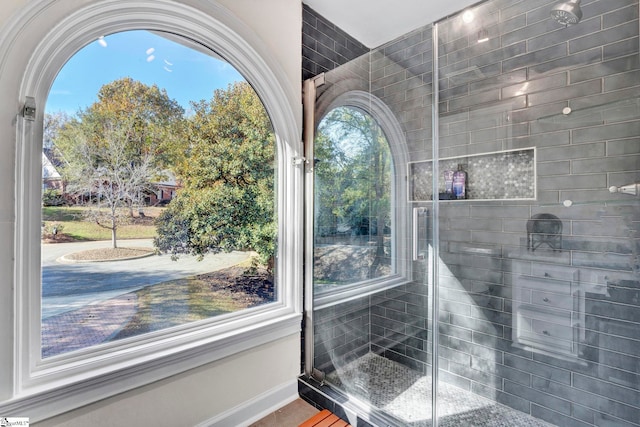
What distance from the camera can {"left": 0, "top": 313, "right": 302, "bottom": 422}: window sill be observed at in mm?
1130

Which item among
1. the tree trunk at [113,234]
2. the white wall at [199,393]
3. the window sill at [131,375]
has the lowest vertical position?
the white wall at [199,393]

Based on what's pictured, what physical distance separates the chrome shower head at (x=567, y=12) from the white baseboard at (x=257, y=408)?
9.12 feet

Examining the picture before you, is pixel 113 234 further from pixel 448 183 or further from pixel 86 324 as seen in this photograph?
pixel 448 183

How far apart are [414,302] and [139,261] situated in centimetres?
186

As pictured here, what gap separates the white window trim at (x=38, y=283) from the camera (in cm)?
113

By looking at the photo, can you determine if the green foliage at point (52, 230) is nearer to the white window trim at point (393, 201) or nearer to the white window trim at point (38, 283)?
the white window trim at point (38, 283)

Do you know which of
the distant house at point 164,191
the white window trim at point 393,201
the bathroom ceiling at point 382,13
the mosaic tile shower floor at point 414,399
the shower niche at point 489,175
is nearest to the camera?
the distant house at point 164,191

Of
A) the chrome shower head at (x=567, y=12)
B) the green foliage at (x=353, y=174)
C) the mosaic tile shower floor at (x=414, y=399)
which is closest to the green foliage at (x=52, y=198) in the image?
the green foliage at (x=353, y=174)

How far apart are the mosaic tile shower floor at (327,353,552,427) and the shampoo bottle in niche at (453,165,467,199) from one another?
1.35 m

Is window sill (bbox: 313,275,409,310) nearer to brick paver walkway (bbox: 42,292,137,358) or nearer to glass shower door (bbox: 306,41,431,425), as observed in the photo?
glass shower door (bbox: 306,41,431,425)

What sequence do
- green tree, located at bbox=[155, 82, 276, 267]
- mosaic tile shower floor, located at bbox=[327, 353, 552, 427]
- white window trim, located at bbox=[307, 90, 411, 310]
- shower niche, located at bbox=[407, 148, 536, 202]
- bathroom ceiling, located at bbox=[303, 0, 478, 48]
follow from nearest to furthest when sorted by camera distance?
green tree, located at bbox=[155, 82, 276, 267] → mosaic tile shower floor, located at bbox=[327, 353, 552, 427] → shower niche, located at bbox=[407, 148, 536, 202] → bathroom ceiling, located at bbox=[303, 0, 478, 48] → white window trim, located at bbox=[307, 90, 411, 310]

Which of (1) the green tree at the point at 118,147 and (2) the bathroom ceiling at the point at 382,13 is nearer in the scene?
(1) the green tree at the point at 118,147

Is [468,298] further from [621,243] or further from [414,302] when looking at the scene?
[621,243]

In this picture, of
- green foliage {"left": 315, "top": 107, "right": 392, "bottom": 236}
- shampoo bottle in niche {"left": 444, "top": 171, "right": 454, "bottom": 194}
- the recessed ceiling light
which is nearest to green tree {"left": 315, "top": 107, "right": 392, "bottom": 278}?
green foliage {"left": 315, "top": 107, "right": 392, "bottom": 236}
